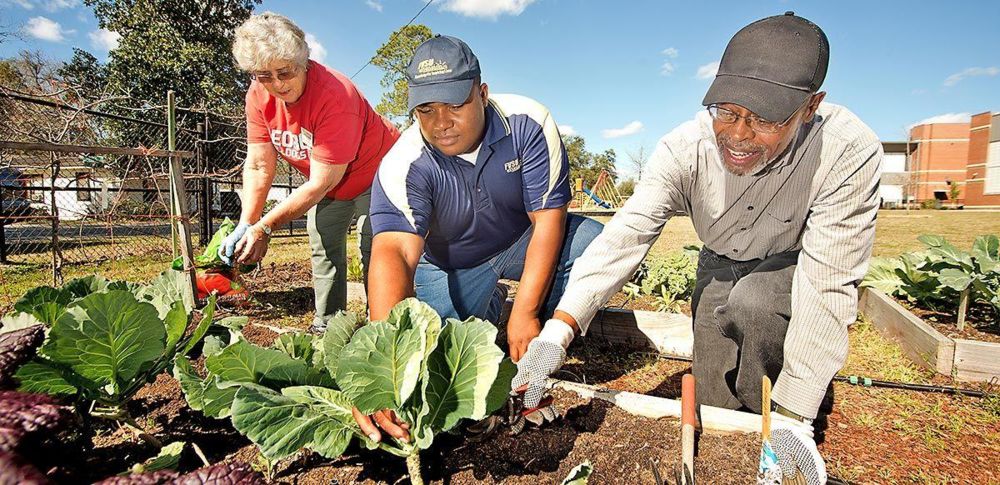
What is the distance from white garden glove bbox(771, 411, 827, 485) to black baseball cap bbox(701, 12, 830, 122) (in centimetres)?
98

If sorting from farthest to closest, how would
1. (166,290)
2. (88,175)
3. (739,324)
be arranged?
(88,175)
(166,290)
(739,324)

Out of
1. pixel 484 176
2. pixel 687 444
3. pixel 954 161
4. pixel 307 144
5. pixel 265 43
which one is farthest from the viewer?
pixel 954 161

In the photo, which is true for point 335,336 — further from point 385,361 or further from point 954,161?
point 954,161

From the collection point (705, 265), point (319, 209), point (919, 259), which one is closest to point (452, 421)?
point (705, 265)

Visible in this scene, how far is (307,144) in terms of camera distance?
318 centimetres

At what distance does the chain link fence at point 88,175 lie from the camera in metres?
4.93

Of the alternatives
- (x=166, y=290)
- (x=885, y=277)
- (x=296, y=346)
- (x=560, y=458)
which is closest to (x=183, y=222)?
(x=166, y=290)

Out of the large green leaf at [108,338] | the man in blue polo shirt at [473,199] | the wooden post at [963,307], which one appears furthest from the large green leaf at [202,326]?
the wooden post at [963,307]

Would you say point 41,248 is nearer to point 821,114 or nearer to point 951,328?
point 821,114

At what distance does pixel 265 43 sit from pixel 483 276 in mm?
1722

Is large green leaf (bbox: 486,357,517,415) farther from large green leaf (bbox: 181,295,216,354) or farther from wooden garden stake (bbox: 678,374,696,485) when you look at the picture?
large green leaf (bbox: 181,295,216,354)

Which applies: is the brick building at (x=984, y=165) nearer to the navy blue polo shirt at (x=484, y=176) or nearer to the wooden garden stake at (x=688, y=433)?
the navy blue polo shirt at (x=484, y=176)

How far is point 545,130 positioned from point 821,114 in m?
1.20

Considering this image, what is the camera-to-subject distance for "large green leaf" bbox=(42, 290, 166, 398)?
1.51 metres
